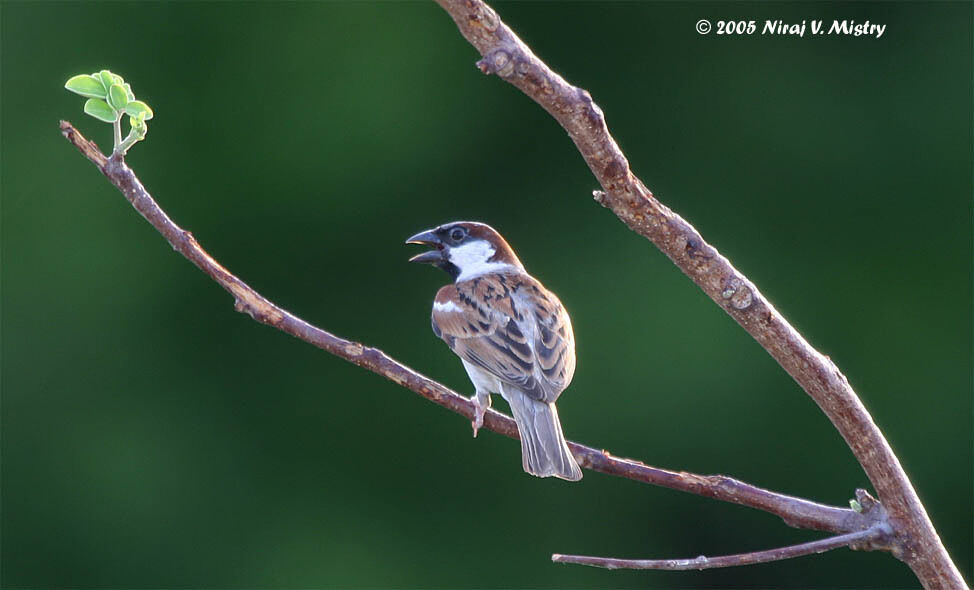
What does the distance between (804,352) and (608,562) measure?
1.31ft

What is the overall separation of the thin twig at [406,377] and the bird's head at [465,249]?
1184 millimetres

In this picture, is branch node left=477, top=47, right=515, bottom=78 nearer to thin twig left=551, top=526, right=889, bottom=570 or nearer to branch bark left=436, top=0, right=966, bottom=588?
branch bark left=436, top=0, right=966, bottom=588

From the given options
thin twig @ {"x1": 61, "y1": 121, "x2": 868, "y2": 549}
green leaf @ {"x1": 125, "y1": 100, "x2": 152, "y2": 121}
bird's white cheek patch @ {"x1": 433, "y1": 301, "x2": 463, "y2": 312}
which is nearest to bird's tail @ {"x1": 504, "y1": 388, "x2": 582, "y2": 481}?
thin twig @ {"x1": 61, "y1": 121, "x2": 868, "y2": 549}

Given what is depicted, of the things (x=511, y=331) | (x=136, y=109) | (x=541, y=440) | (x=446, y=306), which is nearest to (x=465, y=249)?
(x=446, y=306)

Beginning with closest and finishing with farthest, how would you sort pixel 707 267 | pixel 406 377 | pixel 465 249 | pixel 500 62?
1. pixel 500 62
2. pixel 707 267
3. pixel 406 377
4. pixel 465 249

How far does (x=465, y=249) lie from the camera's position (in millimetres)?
3072

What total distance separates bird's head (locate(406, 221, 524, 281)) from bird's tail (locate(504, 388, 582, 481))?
2.34ft

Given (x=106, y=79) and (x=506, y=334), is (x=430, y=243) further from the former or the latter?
(x=106, y=79)

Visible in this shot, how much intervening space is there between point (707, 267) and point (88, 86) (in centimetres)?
89

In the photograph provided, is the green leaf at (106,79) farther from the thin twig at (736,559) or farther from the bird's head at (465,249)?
the bird's head at (465,249)

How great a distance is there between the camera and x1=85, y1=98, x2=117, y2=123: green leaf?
1432mm

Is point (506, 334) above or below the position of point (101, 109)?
above

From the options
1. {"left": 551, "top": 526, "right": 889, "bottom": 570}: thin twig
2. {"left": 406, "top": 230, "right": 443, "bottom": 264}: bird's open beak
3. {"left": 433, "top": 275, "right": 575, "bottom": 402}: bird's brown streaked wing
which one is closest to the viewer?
{"left": 551, "top": 526, "right": 889, "bottom": 570}: thin twig

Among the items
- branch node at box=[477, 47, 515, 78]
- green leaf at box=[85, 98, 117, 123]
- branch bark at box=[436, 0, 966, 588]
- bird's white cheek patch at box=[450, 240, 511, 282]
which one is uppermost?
bird's white cheek patch at box=[450, 240, 511, 282]
